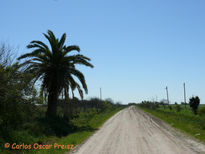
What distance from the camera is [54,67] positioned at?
1931 centimetres

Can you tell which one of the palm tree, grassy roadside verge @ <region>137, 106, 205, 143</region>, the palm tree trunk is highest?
the palm tree

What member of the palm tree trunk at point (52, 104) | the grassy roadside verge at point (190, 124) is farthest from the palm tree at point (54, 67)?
the grassy roadside verge at point (190, 124)

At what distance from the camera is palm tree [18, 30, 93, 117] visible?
1912 cm

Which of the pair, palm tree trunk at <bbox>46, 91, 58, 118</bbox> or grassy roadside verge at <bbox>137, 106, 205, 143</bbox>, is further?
palm tree trunk at <bbox>46, 91, 58, 118</bbox>

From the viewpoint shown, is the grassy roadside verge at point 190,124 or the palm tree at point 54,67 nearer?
the grassy roadside verge at point 190,124

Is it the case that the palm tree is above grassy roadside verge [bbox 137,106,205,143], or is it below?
above

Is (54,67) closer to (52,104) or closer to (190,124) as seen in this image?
(52,104)

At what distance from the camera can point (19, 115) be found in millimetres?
11906

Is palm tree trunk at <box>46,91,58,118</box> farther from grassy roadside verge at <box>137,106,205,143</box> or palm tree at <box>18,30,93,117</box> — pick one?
grassy roadside verge at <box>137,106,205,143</box>

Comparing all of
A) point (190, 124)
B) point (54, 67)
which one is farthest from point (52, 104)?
point (190, 124)

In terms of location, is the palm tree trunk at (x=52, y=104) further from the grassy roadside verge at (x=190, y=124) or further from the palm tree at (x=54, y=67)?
the grassy roadside verge at (x=190, y=124)

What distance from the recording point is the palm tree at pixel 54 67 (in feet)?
62.7

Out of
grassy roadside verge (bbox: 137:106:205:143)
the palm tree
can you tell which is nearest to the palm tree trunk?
the palm tree

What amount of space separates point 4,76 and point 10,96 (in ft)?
3.24
